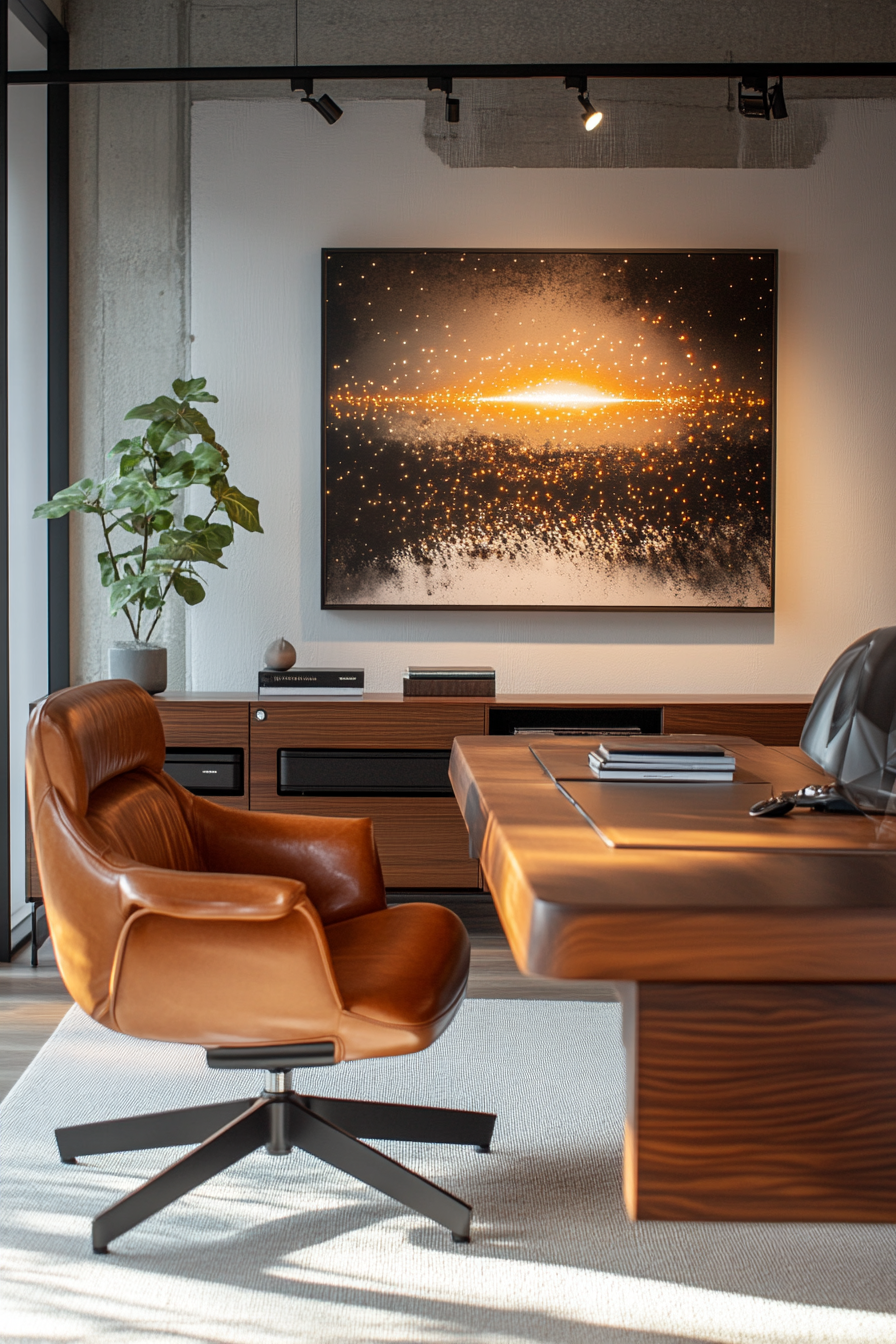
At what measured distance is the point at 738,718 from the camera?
361 centimetres

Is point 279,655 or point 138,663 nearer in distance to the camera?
point 138,663

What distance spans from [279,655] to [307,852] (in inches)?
61.1

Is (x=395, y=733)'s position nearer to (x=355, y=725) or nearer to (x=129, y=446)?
(x=355, y=725)

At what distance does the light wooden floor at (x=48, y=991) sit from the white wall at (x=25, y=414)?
41cm

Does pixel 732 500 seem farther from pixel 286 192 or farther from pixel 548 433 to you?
pixel 286 192

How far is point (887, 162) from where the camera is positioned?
400 cm

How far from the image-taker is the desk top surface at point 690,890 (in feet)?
3.69

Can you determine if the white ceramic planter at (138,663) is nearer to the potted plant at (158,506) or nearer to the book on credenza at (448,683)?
the potted plant at (158,506)

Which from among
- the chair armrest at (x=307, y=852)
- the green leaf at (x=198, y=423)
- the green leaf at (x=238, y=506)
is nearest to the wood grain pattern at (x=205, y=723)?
the green leaf at (x=238, y=506)

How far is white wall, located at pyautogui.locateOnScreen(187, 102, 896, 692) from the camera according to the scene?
399cm

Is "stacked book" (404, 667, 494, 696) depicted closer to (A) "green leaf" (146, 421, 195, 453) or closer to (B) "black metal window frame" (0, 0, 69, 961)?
(A) "green leaf" (146, 421, 195, 453)

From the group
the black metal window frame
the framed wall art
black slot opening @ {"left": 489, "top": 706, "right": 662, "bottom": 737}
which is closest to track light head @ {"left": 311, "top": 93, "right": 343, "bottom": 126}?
the framed wall art

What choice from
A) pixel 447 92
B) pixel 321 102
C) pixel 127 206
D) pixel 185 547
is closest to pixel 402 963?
pixel 185 547

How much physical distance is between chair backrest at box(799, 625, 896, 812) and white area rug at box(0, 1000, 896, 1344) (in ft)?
2.55
